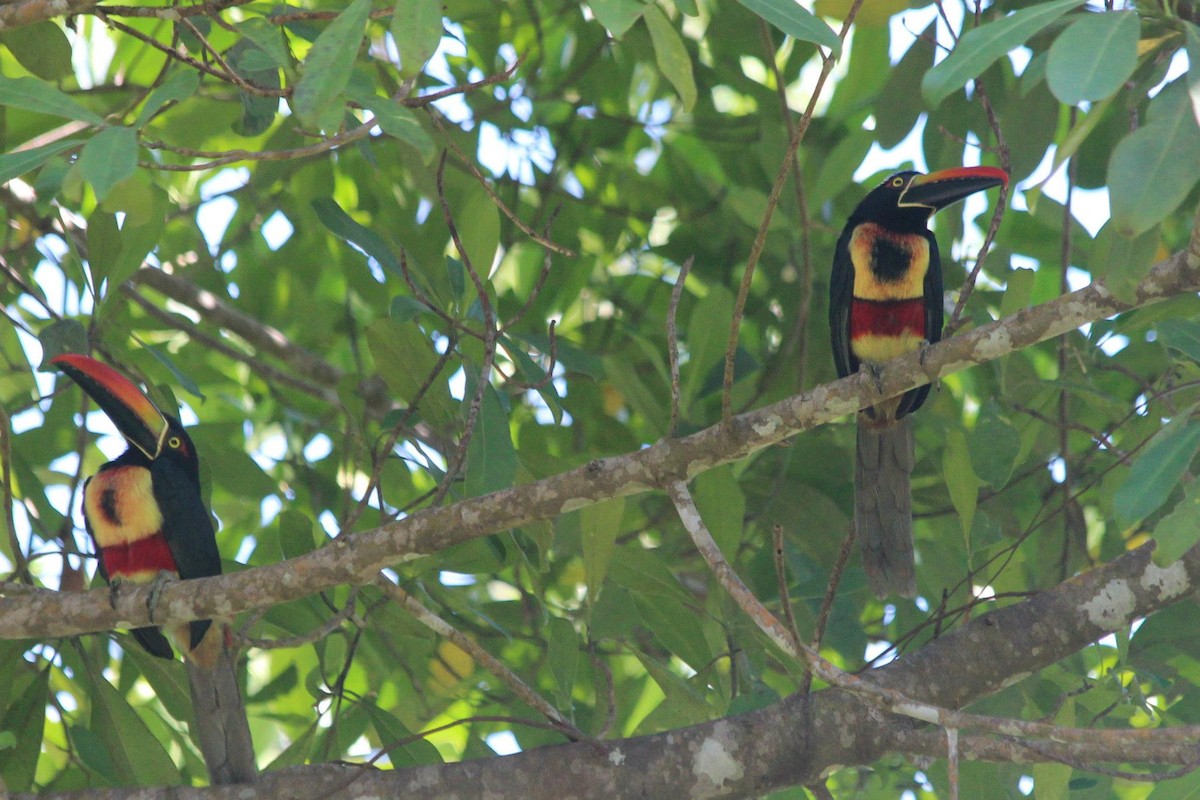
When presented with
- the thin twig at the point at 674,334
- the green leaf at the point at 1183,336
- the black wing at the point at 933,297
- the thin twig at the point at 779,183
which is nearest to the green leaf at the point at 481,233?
the thin twig at the point at 674,334

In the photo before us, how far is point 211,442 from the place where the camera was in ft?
16.7

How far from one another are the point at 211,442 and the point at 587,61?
7.84 feet

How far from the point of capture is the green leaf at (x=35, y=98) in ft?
8.72

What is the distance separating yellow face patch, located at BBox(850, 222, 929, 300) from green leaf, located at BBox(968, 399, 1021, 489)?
820mm

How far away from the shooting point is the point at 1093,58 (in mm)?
2201

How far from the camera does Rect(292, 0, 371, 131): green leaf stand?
2.41 metres

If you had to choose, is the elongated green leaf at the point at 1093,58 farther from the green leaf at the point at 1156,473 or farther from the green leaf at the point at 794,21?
the green leaf at the point at 1156,473

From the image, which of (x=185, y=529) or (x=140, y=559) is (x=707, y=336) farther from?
(x=140, y=559)

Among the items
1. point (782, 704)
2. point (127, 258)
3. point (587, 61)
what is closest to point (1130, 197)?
point (782, 704)

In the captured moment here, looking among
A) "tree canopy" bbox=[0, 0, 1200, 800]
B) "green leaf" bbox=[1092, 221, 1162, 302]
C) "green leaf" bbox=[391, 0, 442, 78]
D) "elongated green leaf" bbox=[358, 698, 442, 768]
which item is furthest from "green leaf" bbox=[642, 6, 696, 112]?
"elongated green leaf" bbox=[358, 698, 442, 768]

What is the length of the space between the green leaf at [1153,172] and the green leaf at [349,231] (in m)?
2.25

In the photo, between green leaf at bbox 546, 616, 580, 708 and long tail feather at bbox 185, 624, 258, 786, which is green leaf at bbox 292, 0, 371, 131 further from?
long tail feather at bbox 185, 624, 258, 786

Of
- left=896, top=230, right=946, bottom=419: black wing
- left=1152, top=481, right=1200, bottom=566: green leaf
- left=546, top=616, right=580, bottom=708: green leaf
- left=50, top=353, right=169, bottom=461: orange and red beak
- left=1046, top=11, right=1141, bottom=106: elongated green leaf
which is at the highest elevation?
left=896, top=230, right=946, bottom=419: black wing

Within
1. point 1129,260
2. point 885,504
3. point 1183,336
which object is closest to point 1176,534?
point 1129,260
